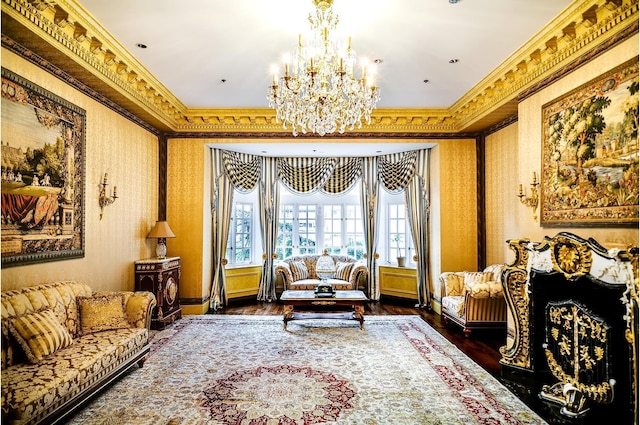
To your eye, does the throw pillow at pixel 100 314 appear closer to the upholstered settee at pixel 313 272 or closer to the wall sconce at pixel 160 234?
the wall sconce at pixel 160 234

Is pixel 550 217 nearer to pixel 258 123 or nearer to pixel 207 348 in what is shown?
pixel 207 348

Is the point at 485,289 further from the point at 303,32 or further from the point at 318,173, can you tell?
the point at 318,173

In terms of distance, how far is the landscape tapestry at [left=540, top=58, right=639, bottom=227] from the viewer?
312cm

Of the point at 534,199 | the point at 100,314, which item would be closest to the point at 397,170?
the point at 534,199

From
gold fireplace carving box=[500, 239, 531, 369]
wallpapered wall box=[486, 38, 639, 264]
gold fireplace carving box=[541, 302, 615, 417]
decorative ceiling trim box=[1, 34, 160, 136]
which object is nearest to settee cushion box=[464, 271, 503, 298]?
wallpapered wall box=[486, 38, 639, 264]

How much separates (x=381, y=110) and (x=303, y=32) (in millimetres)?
2874

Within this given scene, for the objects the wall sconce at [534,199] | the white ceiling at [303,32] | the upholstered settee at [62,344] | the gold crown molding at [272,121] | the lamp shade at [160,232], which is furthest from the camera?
the gold crown molding at [272,121]

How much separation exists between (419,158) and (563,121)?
3.39 metres

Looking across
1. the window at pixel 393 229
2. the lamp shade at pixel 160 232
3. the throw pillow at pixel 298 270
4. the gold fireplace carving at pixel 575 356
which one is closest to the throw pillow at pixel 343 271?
the throw pillow at pixel 298 270

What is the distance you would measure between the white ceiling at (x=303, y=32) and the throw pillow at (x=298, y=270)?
349 centimetres

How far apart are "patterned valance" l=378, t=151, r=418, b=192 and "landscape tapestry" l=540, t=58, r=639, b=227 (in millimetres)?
3157

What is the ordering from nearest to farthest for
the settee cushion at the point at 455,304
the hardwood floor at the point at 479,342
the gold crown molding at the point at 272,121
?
1. the hardwood floor at the point at 479,342
2. the settee cushion at the point at 455,304
3. the gold crown molding at the point at 272,121

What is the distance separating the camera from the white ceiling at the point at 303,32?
11.0ft

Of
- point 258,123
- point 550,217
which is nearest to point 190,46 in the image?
point 258,123
